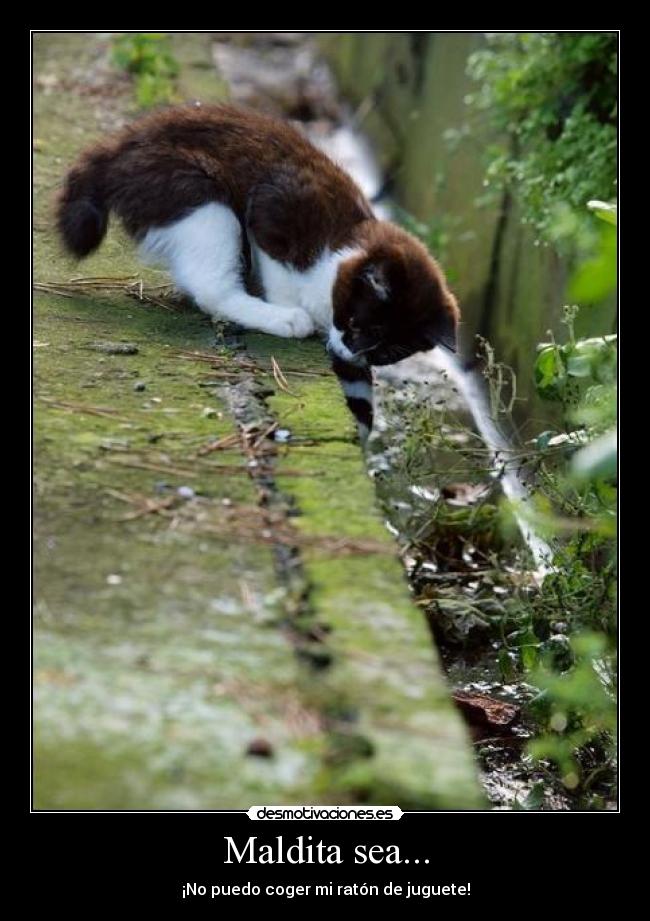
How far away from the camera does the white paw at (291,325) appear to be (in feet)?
12.8

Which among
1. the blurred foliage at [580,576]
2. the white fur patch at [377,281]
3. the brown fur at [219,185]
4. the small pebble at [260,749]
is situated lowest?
the blurred foliage at [580,576]

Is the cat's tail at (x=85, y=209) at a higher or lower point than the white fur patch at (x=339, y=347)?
higher

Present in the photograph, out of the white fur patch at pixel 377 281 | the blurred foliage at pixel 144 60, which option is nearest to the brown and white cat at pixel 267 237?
the white fur patch at pixel 377 281

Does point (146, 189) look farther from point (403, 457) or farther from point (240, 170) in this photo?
point (403, 457)

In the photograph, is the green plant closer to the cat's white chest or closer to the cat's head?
the cat's head

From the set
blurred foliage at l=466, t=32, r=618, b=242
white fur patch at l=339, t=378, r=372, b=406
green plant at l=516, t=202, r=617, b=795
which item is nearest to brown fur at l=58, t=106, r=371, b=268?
white fur patch at l=339, t=378, r=372, b=406

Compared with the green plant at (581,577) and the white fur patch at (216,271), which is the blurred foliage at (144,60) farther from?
the green plant at (581,577)

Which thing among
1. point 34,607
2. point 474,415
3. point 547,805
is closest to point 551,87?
point 474,415

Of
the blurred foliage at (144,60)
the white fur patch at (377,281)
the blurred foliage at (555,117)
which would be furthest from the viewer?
the blurred foliage at (144,60)

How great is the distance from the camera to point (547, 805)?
10.8 ft

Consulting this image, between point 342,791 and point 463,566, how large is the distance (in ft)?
8.82

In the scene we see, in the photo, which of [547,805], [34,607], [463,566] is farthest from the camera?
[463,566]

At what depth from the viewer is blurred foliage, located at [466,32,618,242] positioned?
479cm

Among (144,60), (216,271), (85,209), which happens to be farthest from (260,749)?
(144,60)
